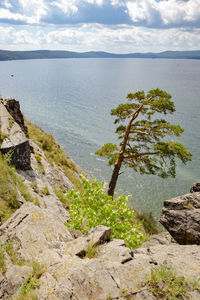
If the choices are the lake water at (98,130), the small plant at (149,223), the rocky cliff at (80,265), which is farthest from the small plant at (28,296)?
the lake water at (98,130)

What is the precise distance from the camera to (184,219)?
1122cm

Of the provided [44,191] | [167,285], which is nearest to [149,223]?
[44,191]

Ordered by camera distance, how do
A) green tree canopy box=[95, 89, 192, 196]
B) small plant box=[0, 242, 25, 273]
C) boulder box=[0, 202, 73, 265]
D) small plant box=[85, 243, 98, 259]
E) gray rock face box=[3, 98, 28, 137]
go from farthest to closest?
1. gray rock face box=[3, 98, 28, 137]
2. green tree canopy box=[95, 89, 192, 196]
3. small plant box=[85, 243, 98, 259]
4. boulder box=[0, 202, 73, 265]
5. small plant box=[0, 242, 25, 273]

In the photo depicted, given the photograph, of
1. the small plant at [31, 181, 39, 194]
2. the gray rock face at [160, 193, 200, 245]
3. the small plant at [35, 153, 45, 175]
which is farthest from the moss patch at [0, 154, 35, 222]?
the gray rock face at [160, 193, 200, 245]

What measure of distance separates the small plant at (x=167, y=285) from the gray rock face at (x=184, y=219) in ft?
19.3

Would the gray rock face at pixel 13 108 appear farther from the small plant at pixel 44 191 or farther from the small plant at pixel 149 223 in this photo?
the small plant at pixel 149 223

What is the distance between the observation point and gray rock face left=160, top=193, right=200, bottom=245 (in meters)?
10.8

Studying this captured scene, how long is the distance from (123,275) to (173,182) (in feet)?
82.4

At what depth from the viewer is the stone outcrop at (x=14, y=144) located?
13.5 m

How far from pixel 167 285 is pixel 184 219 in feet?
21.7

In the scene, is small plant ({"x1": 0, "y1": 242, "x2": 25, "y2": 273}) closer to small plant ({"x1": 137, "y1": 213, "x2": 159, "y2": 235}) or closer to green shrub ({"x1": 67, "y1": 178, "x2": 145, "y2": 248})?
green shrub ({"x1": 67, "y1": 178, "x2": 145, "y2": 248})

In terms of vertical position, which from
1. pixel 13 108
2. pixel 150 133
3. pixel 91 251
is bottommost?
pixel 91 251

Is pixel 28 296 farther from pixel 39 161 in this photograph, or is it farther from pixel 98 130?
pixel 98 130

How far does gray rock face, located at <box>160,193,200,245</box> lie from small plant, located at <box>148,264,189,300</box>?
5896 mm
